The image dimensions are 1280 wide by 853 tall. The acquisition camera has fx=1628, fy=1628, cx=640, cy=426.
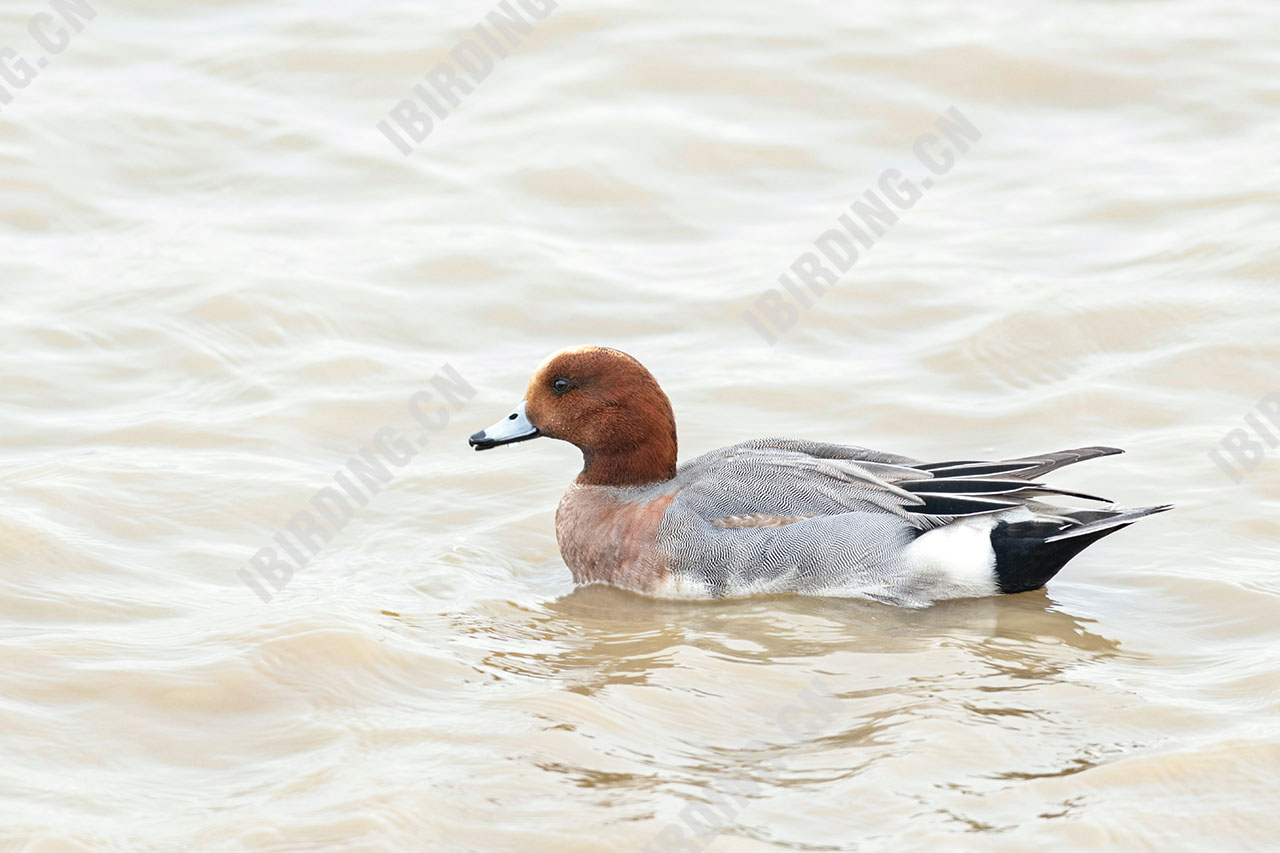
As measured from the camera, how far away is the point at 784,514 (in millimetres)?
6789

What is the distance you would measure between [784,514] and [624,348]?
264 cm

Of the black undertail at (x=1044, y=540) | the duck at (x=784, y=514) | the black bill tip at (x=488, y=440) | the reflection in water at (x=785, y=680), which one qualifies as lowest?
the reflection in water at (x=785, y=680)

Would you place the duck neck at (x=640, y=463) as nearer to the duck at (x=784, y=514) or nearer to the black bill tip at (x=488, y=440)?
the duck at (x=784, y=514)

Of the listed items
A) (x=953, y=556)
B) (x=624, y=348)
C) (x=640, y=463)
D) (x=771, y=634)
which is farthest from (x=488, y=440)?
(x=624, y=348)

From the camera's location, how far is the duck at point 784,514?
668cm

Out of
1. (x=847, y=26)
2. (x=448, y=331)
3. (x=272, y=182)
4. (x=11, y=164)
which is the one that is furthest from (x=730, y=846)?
(x=847, y=26)

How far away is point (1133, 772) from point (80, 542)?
438cm

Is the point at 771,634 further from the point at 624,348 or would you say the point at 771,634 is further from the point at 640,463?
the point at 624,348

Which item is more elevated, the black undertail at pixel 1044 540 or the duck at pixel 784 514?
the duck at pixel 784 514

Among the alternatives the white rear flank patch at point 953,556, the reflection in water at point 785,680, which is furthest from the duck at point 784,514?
the reflection in water at point 785,680

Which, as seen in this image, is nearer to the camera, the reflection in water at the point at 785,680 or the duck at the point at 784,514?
the reflection in water at the point at 785,680

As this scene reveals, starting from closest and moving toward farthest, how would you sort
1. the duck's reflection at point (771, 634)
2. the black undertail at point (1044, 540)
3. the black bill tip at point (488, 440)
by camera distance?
the duck's reflection at point (771, 634)
the black undertail at point (1044, 540)
the black bill tip at point (488, 440)

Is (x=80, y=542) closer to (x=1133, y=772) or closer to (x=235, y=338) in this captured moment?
(x=235, y=338)

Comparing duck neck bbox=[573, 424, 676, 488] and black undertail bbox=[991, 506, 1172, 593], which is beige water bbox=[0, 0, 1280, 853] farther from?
duck neck bbox=[573, 424, 676, 488]
